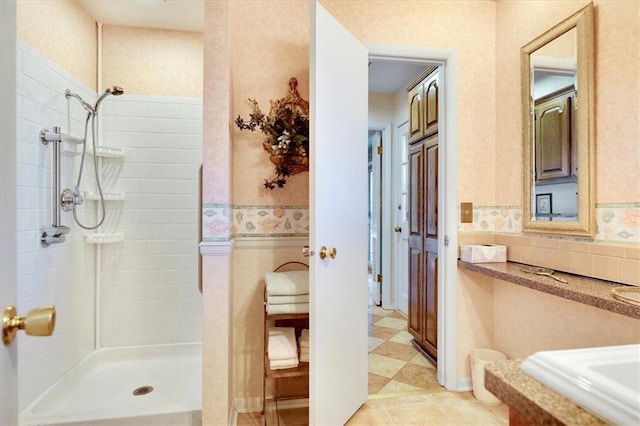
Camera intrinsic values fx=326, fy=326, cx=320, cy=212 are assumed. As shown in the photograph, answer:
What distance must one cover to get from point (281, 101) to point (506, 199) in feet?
5.09

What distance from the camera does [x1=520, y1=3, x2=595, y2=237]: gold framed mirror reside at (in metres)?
1.56

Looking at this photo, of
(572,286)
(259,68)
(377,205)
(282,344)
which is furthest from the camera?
(377,205)

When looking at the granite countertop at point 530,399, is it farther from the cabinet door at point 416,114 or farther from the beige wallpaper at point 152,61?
the beige wallpaper at point 152,61

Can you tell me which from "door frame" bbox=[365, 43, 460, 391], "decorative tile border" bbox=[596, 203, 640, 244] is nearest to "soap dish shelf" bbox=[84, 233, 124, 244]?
"door frame" bbox=[365, 43, 460, 391]

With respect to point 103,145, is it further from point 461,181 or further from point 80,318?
point 461,181

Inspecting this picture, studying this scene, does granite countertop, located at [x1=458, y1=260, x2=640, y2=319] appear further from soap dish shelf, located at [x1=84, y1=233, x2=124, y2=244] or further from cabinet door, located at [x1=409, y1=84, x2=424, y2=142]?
soap dish shelf, located at [x1=84, y1=233, x2=124, y2=244]

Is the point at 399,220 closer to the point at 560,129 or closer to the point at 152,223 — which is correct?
the point at 560,129

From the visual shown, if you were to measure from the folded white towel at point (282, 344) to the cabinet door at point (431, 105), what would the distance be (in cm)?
182

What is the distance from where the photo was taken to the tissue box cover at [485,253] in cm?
201

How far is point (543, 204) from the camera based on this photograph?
6.02 feet

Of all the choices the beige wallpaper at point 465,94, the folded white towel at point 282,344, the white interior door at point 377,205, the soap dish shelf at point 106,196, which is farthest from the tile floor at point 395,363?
the soap dish shelf at point 106,196

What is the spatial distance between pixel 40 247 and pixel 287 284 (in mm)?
1474

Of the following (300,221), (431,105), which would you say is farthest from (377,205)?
(300,221)

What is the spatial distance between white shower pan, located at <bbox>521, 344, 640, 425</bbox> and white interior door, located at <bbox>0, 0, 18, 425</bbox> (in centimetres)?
92
